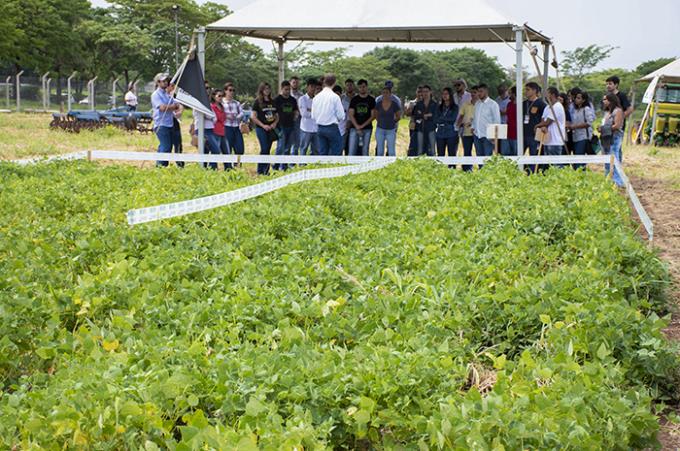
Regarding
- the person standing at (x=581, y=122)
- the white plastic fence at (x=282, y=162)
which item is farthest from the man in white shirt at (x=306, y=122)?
the person standing at (x=581, y=122)

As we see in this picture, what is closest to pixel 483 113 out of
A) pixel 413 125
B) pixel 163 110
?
pixel 413 125

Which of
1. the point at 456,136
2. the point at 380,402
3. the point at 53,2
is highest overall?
the point at 53,2

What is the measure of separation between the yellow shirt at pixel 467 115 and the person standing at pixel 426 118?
1.81 feet

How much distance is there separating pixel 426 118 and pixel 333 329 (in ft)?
40.9

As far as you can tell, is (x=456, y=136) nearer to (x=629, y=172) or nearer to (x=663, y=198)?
(x=663, y=198)

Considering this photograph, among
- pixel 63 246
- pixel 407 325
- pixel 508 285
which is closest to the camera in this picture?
pixel 407 325

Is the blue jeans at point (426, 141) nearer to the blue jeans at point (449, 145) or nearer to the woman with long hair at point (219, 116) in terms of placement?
the blue jeans at point (449, 145)

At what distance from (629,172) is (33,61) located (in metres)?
43.8

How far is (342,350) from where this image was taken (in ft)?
14.0

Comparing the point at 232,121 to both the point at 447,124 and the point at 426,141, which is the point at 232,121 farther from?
the point at 447,124

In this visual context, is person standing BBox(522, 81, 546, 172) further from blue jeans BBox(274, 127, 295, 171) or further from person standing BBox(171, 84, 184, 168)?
person standing BBox(171, 84, 184, 168)

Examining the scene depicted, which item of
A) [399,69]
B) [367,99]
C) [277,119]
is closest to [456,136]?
[367,99]

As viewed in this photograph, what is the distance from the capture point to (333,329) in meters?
4.66

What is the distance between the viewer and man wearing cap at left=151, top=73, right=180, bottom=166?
15.0 m
